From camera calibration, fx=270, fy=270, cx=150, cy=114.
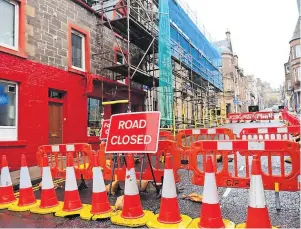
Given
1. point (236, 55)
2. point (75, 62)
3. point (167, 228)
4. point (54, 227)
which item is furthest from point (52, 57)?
point (236, 55)

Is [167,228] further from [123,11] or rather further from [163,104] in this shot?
[123,11]

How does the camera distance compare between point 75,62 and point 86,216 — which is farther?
point 75,62

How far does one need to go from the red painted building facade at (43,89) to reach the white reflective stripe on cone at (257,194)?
321 inches

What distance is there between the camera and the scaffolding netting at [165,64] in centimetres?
1502

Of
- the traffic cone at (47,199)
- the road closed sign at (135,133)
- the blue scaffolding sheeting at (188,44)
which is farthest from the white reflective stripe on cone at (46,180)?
the blue scaffolding sheeting at (188,44)

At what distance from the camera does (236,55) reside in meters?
66.9

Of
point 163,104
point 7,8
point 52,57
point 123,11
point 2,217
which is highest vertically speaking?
point 123,11

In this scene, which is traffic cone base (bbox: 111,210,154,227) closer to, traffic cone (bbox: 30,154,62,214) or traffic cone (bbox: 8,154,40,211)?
traffic cone (bbox: 30,154,62,214)

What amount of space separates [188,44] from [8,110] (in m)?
14.6

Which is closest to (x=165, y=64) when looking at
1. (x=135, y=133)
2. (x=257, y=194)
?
(x=135, y=133)

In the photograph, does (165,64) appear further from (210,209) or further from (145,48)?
(210,209)

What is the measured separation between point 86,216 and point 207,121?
27.0 metres

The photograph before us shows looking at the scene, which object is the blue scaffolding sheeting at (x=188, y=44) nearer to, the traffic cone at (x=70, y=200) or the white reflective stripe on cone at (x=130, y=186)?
the traffic cone at (x=70, y=200)

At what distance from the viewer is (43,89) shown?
34.7 ft
